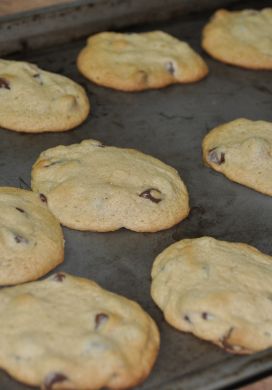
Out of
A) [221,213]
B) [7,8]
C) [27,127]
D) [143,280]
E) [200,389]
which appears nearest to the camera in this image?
[200,389]

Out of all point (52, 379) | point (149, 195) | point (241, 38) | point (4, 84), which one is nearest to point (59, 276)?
point (52, 379)

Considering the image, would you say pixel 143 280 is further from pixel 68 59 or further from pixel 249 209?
pixel 68 59

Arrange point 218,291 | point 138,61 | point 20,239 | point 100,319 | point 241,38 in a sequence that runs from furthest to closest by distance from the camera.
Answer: point 241,38
point 138,61
point 20,239
point 218,291
point 100,319

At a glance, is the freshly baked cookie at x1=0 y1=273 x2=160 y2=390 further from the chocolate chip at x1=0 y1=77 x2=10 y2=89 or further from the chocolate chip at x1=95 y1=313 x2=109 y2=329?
the chocolate chip at x1=0 y1=77 x2=10 y2=89

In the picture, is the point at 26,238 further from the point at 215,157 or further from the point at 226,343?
the point at 215,157

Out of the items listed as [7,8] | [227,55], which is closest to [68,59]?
[7,8]

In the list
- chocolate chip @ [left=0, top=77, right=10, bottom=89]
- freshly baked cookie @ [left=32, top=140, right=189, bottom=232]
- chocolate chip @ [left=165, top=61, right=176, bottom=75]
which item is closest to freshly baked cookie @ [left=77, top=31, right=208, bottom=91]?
chocolate chip @ [left=165, top=61, right=176, bottom=75]

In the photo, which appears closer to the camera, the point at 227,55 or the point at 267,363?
the point at 267,363

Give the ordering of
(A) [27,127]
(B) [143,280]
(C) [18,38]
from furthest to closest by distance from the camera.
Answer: (C) [18,38] → (A) [27,127] → (B) [143,280]
